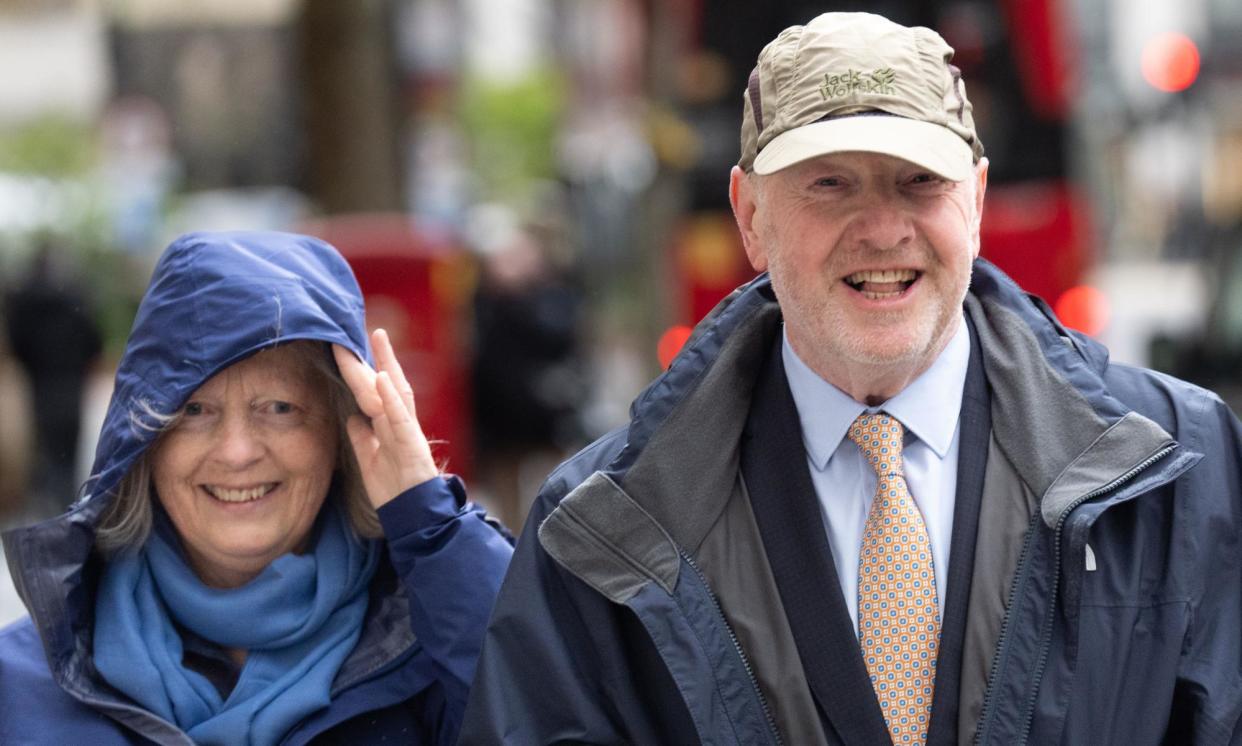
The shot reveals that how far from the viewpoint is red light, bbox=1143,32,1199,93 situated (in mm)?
13922

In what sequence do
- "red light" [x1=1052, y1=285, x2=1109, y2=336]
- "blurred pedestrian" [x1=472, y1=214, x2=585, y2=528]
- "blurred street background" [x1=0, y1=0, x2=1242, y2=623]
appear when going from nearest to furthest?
"red light" [x1=1052, y1=285, x2=1109, y2=336]
"blurred street background" [x1=0, y1=0, x2=1242, y2=623]
"blurred pedestrian" [x1=472, y1=214, x2=585, y2=528]

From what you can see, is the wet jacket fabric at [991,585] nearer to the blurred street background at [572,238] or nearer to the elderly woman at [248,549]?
the elderly woman at [248,549]

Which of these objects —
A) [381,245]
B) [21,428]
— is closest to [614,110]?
[21,428]

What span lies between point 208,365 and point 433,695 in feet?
2.36

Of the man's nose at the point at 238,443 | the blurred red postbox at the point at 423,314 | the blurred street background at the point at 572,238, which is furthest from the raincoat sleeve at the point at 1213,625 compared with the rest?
the blurred red postbox at the point at 423,314

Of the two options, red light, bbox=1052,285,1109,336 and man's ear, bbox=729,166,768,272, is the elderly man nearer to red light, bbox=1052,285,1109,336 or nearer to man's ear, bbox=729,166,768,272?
man's ear, bbox=729,166,768,272

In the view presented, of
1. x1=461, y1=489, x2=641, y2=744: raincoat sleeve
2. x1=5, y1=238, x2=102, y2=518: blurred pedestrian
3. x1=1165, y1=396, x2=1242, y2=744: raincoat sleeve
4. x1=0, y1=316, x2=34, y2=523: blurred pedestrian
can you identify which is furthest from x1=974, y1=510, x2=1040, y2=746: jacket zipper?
x1=0, y1=316, x2=34, y2=523: blurred pedestrian

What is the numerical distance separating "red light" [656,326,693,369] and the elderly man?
688cm

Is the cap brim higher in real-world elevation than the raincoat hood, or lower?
higher

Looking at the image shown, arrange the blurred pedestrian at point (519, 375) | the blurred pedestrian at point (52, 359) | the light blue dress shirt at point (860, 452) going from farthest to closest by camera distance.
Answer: the blurred pedestrian at point (52, 359) < the blurred pedestrian at point (519, 375) < the light blue dress shirt at point (860, 452)

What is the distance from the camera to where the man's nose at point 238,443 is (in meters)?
3.24

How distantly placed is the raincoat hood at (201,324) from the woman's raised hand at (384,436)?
2.5 inches

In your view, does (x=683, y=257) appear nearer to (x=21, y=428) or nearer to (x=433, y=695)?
(x=21, y=428)

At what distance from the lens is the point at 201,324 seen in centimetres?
320
